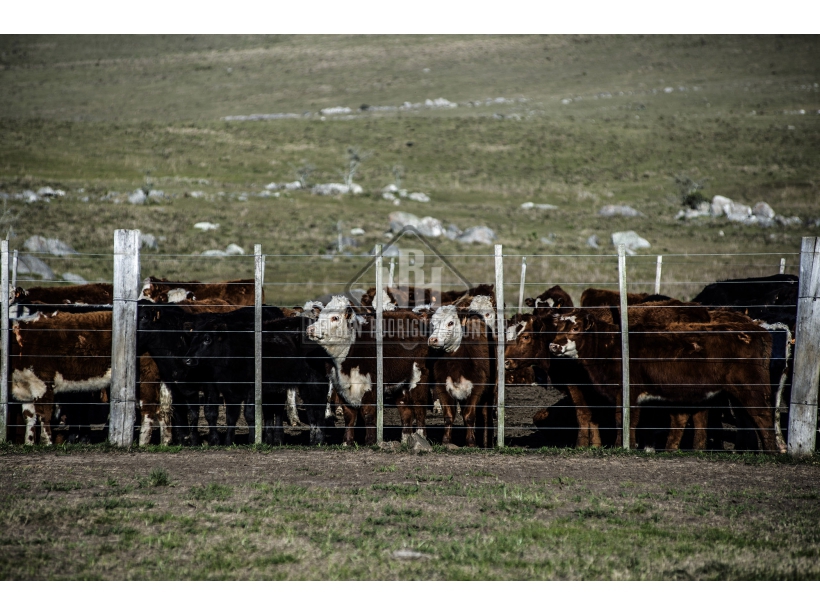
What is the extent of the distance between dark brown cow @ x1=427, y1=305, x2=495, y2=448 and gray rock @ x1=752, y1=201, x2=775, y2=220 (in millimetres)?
47987

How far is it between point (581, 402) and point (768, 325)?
2.74 metres

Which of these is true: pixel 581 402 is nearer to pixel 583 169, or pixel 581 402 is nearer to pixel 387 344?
pixel 387 344

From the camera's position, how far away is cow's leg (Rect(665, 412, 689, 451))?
10617 millimetres

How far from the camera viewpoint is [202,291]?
17688 mm

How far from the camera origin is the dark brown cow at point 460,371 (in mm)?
11258

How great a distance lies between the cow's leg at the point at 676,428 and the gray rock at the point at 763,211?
47848mm

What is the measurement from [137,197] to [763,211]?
132 feet

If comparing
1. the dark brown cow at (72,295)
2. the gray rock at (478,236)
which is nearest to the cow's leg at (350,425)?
the dark brown cow at (72,295)

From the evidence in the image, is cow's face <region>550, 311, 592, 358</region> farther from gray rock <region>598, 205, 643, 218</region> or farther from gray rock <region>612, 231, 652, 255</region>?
gray rock <region>598, 205, 643, 218</region>

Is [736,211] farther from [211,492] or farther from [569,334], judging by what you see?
[211,492]

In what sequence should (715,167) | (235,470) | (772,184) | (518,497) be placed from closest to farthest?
(518,497)
(235,470)
(772,184)
(715,167)

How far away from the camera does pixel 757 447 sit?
10672 mm

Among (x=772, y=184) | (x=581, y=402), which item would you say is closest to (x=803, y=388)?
(x=581, y=402)

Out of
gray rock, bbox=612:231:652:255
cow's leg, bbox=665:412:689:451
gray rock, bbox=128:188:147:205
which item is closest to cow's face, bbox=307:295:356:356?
cow's leg, bbox=665:412:689:451
